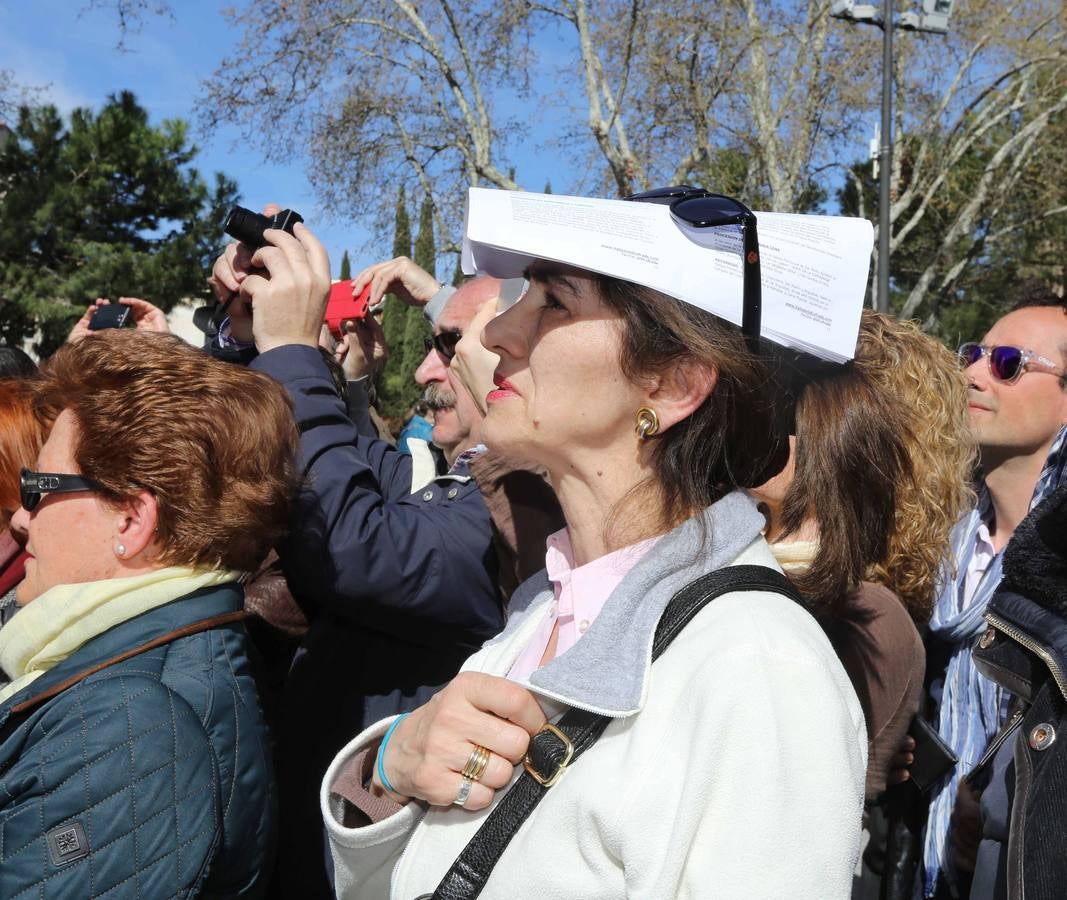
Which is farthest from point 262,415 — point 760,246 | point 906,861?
point 906,861

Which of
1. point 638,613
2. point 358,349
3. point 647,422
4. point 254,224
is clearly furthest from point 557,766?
point 358,349

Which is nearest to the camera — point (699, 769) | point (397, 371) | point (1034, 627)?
point (699, 769)

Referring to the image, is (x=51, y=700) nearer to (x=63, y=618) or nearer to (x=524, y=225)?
(x=63, y=618)

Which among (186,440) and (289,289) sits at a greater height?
(289,289)

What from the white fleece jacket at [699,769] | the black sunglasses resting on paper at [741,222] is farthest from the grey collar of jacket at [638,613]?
the black sunglasses resting on paper at [741,222]

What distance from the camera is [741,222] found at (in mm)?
1463

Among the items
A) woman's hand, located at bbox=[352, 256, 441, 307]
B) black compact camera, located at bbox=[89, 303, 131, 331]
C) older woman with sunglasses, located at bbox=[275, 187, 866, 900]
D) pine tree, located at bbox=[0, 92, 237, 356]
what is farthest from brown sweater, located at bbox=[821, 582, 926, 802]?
pine tree, located at bbox=[0, 92, 237, 356]

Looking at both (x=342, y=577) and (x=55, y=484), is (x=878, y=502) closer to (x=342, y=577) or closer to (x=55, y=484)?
(x=342, y=577)

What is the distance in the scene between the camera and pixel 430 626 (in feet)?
7.30

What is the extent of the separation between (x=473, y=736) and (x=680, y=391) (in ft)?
2.11

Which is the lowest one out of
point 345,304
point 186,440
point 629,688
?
point 629,688

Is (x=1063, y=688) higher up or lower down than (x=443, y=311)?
lower down

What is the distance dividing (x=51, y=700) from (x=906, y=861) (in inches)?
86.3

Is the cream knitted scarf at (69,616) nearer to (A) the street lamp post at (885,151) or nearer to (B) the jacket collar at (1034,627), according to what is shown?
(B) the jacket collar at (1034,627)
